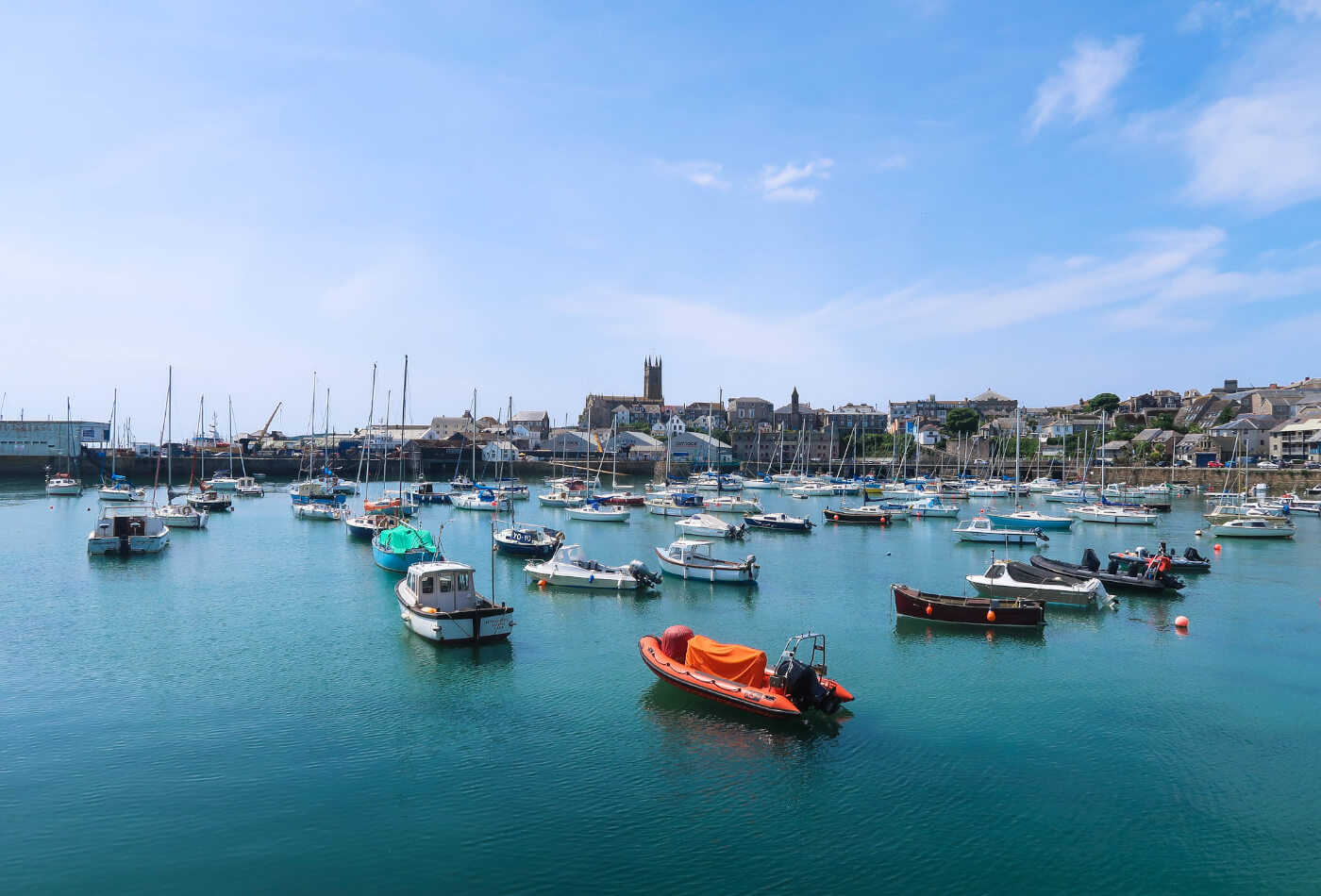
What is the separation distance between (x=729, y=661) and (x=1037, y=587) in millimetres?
21934

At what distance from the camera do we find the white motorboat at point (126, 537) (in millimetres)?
49188

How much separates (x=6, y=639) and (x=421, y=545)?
17.8 m

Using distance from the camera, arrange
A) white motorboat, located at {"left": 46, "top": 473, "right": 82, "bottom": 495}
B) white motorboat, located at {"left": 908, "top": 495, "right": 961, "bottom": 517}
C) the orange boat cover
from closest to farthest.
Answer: the orange boat cover
white motorboat, located at {"left": 908, "top": 495, "right": 961, "bottom": 517}
white motorboat, located at {"left": 46, "top": 473, "right": 82, "bottom": 495}

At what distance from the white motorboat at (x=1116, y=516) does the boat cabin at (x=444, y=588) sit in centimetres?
6859

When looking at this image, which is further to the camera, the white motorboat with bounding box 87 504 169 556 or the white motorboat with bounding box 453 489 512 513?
the white motorboat with bounding box 453 489 512 513

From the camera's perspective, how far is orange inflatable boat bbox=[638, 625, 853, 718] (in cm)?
2130

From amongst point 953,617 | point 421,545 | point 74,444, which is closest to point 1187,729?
point 953,617

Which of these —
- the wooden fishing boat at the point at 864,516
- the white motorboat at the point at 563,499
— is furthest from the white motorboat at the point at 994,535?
the white motorboat at the point at 563,499

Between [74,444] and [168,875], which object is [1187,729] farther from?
[74,444]

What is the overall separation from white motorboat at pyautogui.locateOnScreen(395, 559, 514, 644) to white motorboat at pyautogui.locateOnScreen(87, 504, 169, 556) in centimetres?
2893

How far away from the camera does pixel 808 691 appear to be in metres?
21.2

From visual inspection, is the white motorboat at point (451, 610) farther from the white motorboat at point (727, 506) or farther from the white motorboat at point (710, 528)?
the white motorboat at point (727, 506)

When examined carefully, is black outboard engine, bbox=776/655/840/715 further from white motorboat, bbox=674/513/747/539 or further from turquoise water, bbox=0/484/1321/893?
white motorboat, bbox=674/513/747/539

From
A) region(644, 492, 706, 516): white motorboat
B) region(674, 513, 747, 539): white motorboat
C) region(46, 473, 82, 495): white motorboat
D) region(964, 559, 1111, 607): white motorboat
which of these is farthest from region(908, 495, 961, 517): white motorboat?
region(46, 473, 82, 495): white motorboat
